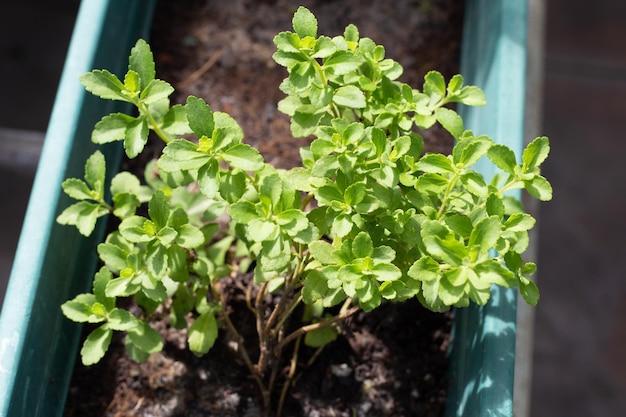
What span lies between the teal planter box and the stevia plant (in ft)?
0.24

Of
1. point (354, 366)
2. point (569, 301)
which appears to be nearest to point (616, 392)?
point (569, 301)

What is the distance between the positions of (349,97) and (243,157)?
158 millimetres

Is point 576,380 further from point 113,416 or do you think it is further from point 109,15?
point 109,15

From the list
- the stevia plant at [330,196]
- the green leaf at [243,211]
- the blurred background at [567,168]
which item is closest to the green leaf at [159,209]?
the stevia plant at [330,196]

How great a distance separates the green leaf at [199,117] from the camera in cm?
98

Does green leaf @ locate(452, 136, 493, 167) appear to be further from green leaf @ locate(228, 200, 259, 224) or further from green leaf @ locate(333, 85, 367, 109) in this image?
green leaf @ locate(228, 200, 259, 224)

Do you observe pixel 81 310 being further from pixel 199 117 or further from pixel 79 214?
pixel 199 117

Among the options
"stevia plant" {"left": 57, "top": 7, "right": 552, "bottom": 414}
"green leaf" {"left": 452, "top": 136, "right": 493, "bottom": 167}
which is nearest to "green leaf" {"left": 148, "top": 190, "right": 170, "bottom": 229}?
"stevia plant" {"left": 57, "top": 7, "right": 552, "bottom": 414}

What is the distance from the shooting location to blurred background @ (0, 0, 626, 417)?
6.37 feet

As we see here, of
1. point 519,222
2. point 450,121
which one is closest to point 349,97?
point 450,121

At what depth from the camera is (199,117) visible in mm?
982

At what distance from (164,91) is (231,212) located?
18cm

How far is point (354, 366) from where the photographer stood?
1.30m

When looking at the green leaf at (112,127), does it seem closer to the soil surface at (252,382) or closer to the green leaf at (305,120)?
the green leaf at (305,120)
